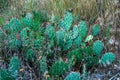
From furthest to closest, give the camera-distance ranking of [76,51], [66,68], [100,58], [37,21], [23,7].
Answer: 1. [23,7]
2. [37,21]
3. [100,58]
4. [76,51]
5. [66,68]

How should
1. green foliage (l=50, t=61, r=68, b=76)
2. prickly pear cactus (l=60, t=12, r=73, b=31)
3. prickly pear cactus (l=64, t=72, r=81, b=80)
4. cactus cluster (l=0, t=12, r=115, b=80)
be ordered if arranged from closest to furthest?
1. prickly pear cactus (l=64, t=72, r=81, b=80)
2. green foliage (l=50, t=61, r=68, b=76)
3. cactus cluster (l=0, t=12, r=115, b=80)
4. prickly pear cactus (l=60, t=12, r=73, b=31)

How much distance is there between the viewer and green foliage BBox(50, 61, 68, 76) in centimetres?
218

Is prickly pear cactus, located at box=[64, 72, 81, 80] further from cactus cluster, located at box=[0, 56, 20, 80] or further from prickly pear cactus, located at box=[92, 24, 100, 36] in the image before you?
prickly pear cactus, located at box=[92, 24, 100, 36]

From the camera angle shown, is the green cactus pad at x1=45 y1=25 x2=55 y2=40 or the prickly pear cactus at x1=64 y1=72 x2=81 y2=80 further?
the green cactus pad at x1=45 y1=25 x2=55 y2=40

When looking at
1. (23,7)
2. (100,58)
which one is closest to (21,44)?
(100,58)

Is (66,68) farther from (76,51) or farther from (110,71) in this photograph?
Result: (110,71)

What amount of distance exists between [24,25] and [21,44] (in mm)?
232

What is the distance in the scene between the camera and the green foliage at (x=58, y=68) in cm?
218

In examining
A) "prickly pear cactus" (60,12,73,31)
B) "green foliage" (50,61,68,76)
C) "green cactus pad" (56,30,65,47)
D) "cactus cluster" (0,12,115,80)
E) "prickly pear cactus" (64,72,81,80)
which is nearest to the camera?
"prickly pear cactus" (64,72,81,80)

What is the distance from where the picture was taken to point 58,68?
2.20 metres

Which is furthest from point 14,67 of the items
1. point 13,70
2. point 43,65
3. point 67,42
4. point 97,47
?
point 97,47

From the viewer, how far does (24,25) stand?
2.63m

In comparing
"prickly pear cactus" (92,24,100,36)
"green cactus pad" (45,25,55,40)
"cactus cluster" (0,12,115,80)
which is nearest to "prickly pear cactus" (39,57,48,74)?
"cactus cluster" (0,12,115,80)

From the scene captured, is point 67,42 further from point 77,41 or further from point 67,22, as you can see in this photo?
point 67,22
